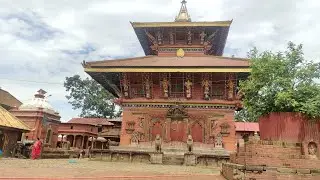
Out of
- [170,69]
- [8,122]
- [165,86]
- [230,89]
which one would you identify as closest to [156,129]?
[165,86]

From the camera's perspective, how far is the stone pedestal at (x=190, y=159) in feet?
58.6

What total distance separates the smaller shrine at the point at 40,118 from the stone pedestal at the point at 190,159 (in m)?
18.9

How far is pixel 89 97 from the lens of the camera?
58031 millimetres

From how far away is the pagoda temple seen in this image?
832 inches

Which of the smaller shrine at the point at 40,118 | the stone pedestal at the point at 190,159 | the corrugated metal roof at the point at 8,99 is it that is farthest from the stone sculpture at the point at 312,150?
the corrugated metal roof at the point at 8,99

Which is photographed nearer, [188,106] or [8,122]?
[8,122]

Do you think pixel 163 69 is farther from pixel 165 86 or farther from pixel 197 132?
pixel 197 132

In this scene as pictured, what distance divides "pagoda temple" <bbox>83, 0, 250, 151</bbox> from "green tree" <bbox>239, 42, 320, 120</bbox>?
10341 mm

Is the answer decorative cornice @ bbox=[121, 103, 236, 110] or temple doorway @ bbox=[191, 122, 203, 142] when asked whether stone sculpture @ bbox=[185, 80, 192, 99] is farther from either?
temple doorway @ bbox=[191, 122, 203, 142]

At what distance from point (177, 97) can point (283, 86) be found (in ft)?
44.2

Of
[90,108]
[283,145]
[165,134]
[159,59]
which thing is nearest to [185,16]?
[159,59]

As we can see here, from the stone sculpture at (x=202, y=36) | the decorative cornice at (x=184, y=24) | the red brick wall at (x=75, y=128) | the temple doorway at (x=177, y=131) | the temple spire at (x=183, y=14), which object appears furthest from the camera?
the red brick wall at (x=75, y=128)

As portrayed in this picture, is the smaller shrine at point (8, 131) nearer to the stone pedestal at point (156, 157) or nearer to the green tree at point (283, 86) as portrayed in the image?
the stone pedestal at point (156, 157)

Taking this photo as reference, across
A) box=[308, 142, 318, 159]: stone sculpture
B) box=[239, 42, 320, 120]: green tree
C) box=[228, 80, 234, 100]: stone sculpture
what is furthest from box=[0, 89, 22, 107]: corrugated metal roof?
box=[308, 142, 318, 159]: stone sculpture
